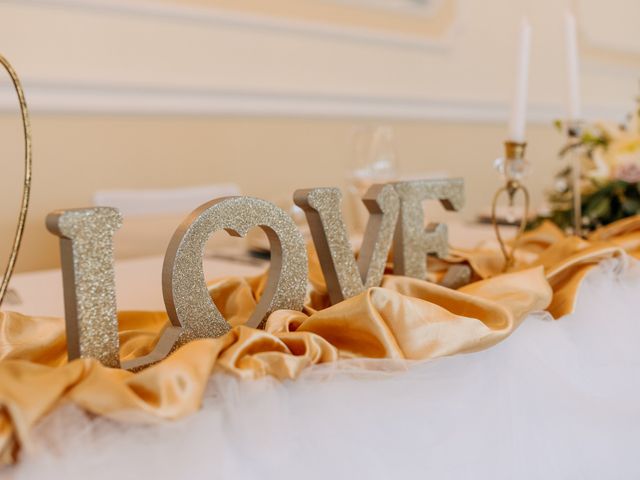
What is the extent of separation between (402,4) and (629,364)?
2.33 metres

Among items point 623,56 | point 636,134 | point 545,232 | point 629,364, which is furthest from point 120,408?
point 623,56

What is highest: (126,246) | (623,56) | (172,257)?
(623,56)

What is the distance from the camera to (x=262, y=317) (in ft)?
2.36

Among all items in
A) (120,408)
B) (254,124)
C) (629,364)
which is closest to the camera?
(120,408)

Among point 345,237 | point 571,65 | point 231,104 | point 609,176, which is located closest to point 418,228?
point 345,237

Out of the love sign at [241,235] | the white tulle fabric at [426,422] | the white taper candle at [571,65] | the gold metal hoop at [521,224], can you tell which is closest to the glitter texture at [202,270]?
the love sign at [241,235]

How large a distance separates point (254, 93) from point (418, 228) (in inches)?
67.8

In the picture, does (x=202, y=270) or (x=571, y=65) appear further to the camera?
(x=571, y=65)

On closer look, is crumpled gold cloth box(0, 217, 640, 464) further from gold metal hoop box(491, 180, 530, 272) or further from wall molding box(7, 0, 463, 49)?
wall molding box(7, 0, 463, 49)

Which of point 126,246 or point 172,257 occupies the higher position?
point 172,257

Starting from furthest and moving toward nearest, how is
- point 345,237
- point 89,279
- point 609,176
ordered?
point 609,176, point 345,237, point 89,279

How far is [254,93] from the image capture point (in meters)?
2.50

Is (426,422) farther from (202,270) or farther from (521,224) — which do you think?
(521,224)

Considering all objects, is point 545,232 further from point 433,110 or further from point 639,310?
point 433,110
